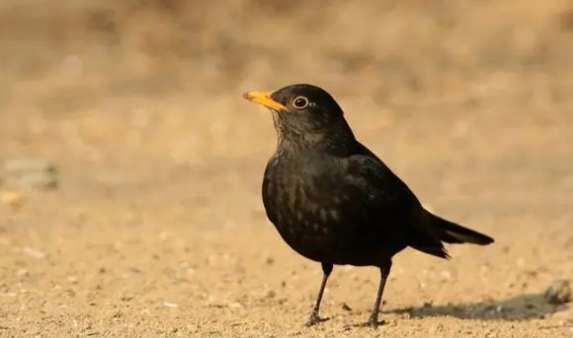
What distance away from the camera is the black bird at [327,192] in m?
6.91

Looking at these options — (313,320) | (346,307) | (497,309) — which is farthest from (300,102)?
(497,309)

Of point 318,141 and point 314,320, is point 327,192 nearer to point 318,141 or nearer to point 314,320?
point 318,141

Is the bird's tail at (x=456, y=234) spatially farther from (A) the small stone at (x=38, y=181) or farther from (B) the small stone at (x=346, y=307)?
(A) the small stone at (x=38, y=181)

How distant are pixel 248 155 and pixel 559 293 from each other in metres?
7.17

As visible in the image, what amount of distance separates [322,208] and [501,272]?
263 cm

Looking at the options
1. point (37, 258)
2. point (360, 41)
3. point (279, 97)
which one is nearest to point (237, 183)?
point (37, 258)

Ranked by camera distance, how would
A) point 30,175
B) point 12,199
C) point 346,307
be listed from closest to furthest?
1. point 346,307
2. point 12,199
3. point 30,175

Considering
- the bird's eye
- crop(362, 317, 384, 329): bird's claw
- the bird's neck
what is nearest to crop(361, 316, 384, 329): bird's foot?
crop(362, 317, 384, 329): bird's claw

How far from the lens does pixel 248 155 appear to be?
15062mm

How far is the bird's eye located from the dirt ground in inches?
46.1

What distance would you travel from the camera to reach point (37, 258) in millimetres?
8828

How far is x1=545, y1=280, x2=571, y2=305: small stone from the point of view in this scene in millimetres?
8289

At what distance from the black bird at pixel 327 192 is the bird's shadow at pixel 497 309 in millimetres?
640

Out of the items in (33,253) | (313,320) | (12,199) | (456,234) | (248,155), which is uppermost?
(248,155)
